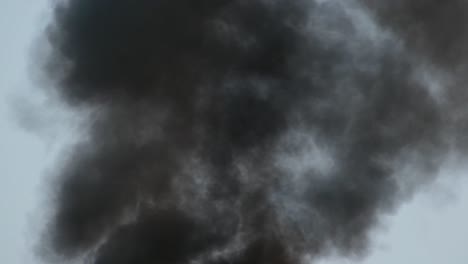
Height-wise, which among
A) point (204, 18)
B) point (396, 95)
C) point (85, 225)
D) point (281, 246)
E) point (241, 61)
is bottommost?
point (281, 246)

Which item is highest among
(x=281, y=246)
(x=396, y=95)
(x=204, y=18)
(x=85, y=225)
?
(x=204, y=18)

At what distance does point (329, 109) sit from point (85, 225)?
8.61 meters

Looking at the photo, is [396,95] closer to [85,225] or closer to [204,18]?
[204,18]

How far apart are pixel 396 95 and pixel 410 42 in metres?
1.82

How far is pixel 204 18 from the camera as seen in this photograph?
24.7 metres

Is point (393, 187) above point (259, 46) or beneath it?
beneath

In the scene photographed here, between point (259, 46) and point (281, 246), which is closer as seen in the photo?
point (281, 246)

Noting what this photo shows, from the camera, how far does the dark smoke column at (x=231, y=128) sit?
74.5 ft

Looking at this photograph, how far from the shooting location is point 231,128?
23766mm

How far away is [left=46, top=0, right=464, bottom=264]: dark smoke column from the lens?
74.5 ft

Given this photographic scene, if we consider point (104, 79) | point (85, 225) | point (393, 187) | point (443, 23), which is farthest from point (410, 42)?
point (85, 225)

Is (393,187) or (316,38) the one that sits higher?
(316,38)

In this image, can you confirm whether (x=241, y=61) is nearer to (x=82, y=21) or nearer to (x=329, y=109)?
(x=329, y=109)

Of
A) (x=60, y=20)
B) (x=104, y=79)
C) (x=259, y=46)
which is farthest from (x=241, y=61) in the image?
(x=60, y=20)
